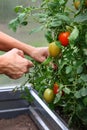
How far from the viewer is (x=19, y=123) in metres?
1.49

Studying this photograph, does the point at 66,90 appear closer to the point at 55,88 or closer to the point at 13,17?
the point at 55,88

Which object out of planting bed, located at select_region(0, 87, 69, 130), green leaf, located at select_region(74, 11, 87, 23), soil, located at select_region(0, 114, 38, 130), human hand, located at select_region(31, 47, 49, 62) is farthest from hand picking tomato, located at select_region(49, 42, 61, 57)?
soil, located at select_region(0, 114, 38, 130)

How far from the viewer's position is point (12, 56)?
1067 millimetres

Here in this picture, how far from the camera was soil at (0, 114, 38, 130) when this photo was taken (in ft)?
4.76

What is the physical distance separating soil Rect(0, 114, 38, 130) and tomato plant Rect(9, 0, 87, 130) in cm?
35

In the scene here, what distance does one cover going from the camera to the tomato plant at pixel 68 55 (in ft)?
2.91

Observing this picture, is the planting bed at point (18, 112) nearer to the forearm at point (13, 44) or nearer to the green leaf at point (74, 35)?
Answer: the forearm at point (13, 44)

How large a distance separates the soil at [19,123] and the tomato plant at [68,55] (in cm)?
35

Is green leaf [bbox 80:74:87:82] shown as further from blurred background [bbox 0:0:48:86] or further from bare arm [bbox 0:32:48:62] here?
blurred background [bbox 0:0:48:86]

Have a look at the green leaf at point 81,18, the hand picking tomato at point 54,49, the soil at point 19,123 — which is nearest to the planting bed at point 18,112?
the soil at point 19,123

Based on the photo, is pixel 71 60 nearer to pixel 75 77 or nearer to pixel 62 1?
pixel 75 77

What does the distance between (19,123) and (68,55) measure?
65 cm

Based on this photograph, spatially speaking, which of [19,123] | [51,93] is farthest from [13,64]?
[19,123]

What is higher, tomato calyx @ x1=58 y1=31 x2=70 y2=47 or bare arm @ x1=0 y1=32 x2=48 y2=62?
tomato calyx @ x1=58 y1=31 x2=70 y2=47
